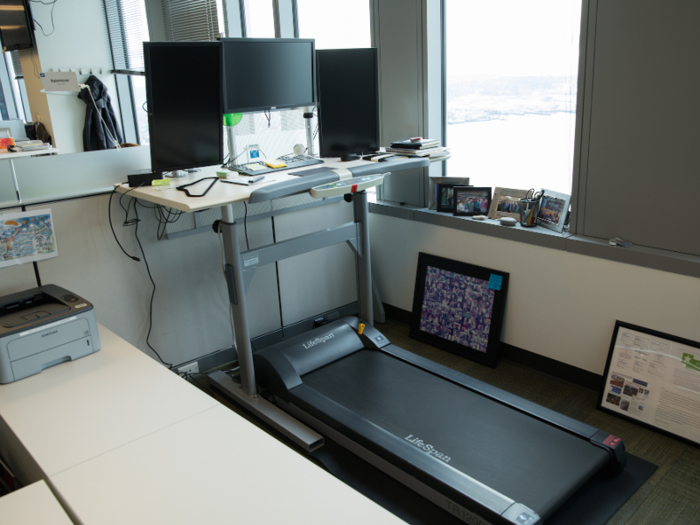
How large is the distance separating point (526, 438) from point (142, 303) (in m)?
2.03

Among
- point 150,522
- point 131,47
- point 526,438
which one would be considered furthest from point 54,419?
Result: point 131,47

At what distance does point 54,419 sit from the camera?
1.74m

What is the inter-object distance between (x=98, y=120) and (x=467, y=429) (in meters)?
5.01

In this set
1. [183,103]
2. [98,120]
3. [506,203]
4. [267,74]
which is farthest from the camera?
[98,120]

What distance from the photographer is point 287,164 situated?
2.92 meters

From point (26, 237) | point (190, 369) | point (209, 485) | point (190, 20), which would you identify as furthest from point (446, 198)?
point (190, 20)

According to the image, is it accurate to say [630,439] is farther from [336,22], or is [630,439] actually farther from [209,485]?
[336,22]

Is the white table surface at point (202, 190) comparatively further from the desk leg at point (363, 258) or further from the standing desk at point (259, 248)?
the desk leg at point (363, 258)

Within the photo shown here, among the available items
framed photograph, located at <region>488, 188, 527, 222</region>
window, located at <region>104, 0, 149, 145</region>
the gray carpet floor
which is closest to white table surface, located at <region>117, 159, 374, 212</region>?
framed photograph, located at <region>488, 188, 527, 222</region>

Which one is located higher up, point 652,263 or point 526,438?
point 652,263

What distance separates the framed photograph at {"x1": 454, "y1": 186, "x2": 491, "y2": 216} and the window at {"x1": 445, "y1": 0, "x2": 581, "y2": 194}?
15 centimetres

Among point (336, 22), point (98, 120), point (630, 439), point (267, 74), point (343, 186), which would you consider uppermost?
point (336, 22)

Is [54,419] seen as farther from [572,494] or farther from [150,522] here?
[572,494]

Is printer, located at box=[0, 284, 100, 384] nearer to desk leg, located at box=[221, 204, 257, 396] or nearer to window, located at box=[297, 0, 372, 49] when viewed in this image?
→ desk leg, located at box=[221, 204, 257, 396]
